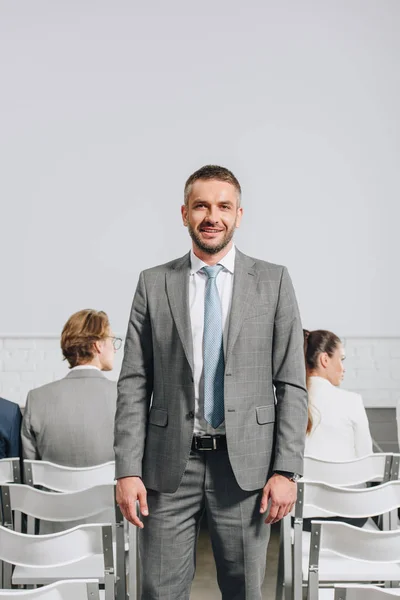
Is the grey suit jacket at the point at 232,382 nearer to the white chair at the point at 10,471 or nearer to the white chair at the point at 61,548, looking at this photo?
the white chair at the point at 61,548

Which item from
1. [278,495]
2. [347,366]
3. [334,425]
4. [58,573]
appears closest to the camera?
[278,495]

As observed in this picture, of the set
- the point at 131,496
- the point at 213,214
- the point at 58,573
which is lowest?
the point at 58,573

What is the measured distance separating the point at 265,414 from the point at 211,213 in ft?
1.64

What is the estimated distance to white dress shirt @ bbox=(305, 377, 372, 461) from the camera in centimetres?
287

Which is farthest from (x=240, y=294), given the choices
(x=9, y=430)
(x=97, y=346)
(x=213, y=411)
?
(x=9, y=430)

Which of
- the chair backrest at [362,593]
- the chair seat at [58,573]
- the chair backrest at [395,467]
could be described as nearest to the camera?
the chair backrest at [362,593]

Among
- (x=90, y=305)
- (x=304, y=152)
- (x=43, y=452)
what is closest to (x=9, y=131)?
(x=90, y=305)

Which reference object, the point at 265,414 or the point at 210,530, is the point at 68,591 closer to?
the point at 210,530

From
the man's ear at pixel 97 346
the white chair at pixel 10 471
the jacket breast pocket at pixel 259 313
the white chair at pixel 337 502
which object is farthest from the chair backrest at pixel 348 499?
the man's ear at pixel 97 346

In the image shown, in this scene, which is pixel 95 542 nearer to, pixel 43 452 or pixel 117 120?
pixel 43 452

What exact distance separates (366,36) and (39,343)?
3040 mm

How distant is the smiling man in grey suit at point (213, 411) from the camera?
1.83 metres

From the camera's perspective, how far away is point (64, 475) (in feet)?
8.00

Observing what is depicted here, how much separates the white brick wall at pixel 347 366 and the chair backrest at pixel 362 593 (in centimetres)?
377
